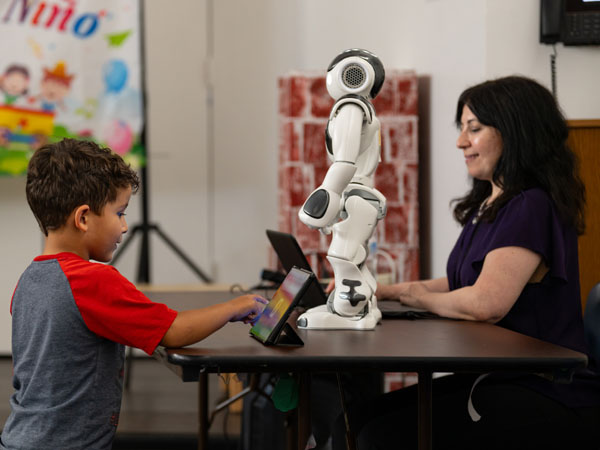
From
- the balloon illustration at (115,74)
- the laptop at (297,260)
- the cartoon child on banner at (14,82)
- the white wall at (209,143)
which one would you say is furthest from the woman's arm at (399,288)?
the cartoon child on banner at (14,82)

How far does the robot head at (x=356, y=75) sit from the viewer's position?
1.58 metres

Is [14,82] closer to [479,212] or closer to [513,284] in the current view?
[479,212]

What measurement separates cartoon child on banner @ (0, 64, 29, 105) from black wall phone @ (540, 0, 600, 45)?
9.86 feet

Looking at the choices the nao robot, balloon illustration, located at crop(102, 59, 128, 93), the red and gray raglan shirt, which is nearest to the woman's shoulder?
the nao robot

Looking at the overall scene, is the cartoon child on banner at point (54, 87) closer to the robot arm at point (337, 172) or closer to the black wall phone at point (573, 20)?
the black wall phone at point (573, 20)

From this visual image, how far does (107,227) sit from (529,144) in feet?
3.18

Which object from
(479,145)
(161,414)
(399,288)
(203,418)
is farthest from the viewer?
(161,414)

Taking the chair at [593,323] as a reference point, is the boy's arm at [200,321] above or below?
above

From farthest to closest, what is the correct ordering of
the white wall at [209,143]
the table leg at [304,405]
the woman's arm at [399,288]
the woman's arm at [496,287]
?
the white wall at [209,143]
the woman's arm at [399,288]
the table leg at [304,405]
the woman's arm at [496,287]

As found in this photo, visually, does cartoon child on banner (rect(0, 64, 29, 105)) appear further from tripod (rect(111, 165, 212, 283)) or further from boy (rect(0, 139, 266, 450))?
boy (rect(0, 139, 266, 450))

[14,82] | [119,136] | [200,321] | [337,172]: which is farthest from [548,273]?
[14,82]

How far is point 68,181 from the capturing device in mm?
1381

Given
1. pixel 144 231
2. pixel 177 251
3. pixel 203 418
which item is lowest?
pixel 203 418

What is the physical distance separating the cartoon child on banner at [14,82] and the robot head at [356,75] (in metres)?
3.30
